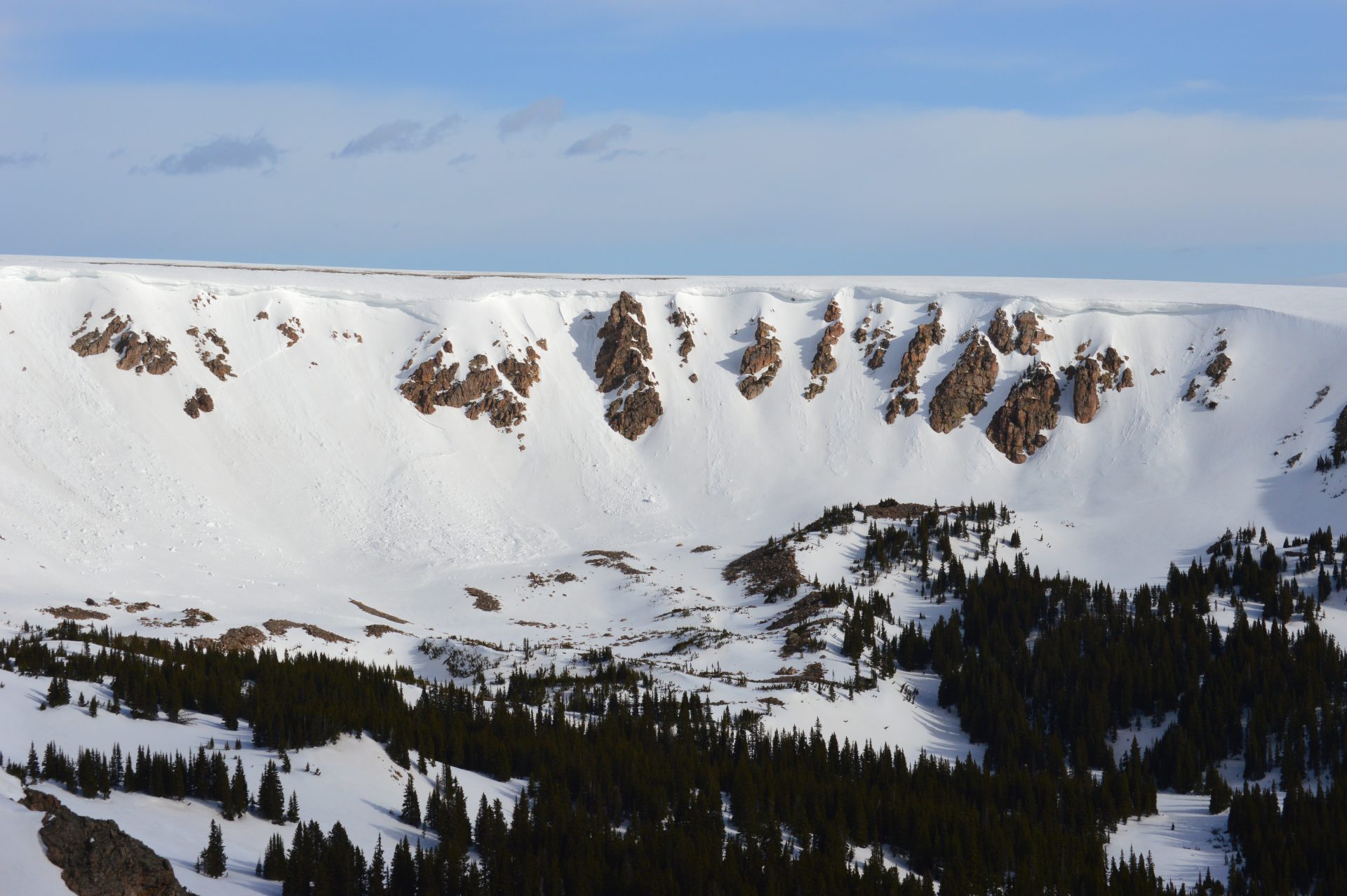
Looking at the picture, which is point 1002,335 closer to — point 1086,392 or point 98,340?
point 1086,392

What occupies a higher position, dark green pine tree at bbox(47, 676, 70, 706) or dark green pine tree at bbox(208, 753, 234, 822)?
dark green pine tree at bbox(47, 676, 70, 706)

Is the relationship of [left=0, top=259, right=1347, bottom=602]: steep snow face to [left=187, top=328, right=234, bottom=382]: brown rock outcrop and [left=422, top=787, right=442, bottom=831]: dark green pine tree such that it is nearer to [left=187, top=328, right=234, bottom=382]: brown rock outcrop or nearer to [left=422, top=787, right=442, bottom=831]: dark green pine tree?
[left=187, top=328, right=234, bottom=382]: brown rock outcrop

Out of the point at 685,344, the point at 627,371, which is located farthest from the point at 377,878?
the point at 685,344

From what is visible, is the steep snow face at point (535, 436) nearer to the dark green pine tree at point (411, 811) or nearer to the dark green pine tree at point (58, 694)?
the dark green pine tree at point (58, 694)

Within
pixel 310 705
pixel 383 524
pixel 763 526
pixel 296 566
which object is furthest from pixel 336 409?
pixel 310 705

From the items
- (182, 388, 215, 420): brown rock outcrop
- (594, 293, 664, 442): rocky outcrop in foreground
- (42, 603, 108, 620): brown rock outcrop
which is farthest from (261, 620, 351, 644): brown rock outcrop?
(594, 293, 664, 442): rocky outcrop in foreground

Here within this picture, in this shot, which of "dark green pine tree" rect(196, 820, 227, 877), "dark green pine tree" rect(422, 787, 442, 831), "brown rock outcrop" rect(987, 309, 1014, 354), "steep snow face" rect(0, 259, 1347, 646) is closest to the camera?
"dark green pine tree" rect(196, 820, 227, 877)

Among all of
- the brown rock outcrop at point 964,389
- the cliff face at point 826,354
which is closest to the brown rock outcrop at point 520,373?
the cliff face at point 826,354

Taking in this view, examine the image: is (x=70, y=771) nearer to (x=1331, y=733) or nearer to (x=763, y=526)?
(x=1331, y=733)
